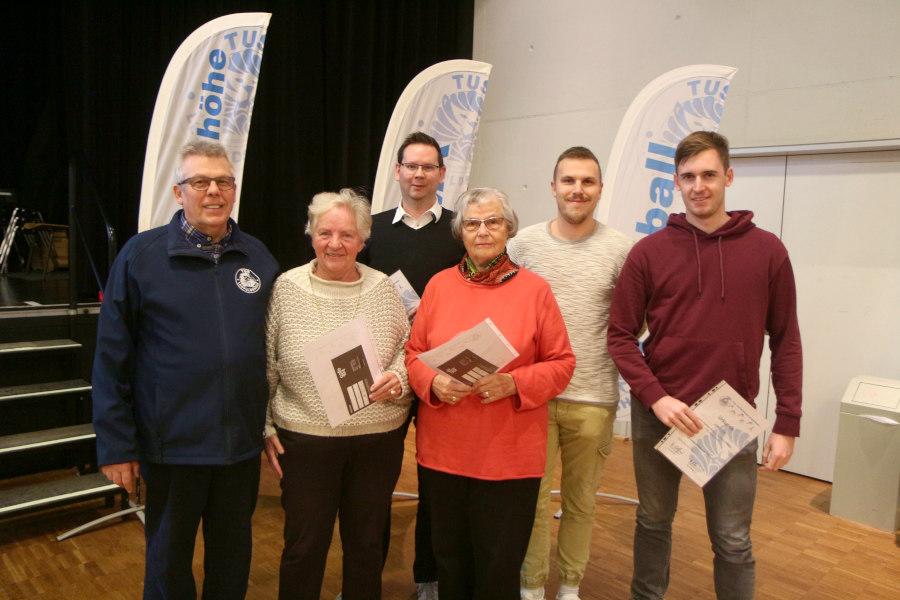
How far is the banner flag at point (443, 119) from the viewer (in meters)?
4.00

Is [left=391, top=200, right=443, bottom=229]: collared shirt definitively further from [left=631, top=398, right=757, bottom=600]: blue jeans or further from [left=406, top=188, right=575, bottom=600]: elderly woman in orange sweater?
[left=631, top=398, right=757, bottom=600]: blue jeans

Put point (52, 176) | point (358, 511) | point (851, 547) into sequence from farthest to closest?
point (52, 176) < point (851, 547) < point (358, 511)

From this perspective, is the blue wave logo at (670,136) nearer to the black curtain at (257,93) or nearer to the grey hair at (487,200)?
the grey hair at (487,200)

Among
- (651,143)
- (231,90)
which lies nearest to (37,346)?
(231,90)

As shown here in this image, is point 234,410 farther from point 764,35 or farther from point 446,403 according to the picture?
point 764,35

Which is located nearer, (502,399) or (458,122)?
(502,399)

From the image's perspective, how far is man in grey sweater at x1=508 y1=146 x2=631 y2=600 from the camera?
2.10 metres

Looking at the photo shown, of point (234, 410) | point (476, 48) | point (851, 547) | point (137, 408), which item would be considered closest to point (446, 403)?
point (234, 410)

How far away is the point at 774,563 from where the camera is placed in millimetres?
2887

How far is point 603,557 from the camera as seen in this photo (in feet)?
9.33

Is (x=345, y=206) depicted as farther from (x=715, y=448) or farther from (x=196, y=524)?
(x=715, y=448)

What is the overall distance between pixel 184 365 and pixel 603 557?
210 centimetres

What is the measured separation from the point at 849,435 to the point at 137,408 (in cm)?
357

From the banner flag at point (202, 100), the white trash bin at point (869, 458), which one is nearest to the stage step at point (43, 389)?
the banner flag at point (202, 100)
